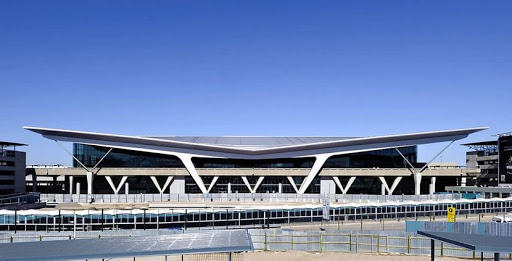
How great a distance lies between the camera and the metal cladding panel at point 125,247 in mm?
17328

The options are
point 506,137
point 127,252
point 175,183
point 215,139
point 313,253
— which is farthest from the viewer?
point 215,139

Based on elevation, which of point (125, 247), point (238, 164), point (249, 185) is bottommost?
point (249, 185)

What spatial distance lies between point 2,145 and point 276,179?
158 feet

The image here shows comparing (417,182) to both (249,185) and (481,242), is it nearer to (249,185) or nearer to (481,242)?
(249,185)

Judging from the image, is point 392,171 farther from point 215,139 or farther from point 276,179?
point 215,139

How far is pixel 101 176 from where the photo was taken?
83.4 metres

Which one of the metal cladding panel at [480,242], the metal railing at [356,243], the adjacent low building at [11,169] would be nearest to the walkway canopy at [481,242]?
the metal cladding panel at [480,242]

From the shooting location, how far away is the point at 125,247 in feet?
64.1

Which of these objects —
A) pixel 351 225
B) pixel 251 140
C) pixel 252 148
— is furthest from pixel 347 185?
pixel 351 225

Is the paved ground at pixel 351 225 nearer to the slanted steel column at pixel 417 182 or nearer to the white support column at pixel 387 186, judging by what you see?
the slanted steel column at pixel 417 182

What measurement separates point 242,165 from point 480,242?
65771 mm

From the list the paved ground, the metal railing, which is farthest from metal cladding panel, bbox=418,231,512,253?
the paved ground

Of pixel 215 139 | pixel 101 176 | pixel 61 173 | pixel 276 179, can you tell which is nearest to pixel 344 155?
pixel 276 179

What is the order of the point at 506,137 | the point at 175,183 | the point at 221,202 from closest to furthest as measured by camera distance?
the point at 221,202 → the point at 175,183 → the point at 506,137
